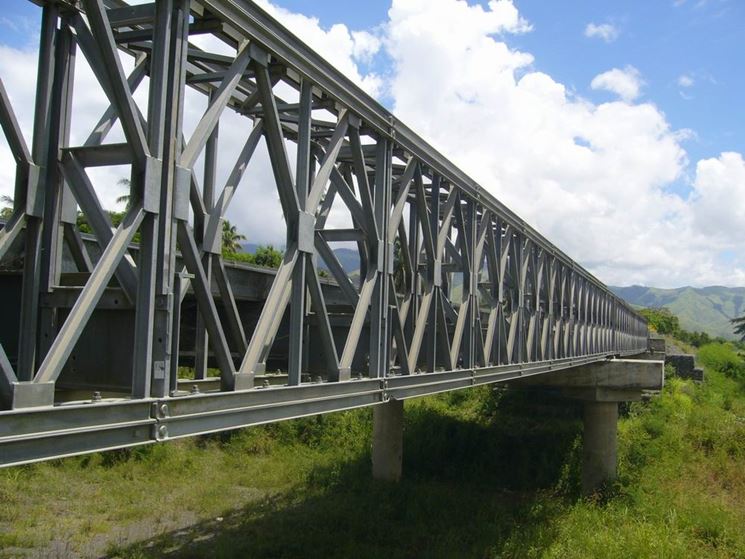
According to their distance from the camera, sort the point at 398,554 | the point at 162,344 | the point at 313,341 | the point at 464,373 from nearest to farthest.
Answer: the point at 162,344 → the point at 313,341 → the point at 464,373 → the point at 398,554

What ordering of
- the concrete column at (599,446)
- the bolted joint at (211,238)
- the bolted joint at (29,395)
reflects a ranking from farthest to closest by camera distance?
the concrete column at (599,446), the bolted joint at (211,238), the bolted joint at (29,395)

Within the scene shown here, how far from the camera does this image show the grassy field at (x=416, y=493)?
61.5 feet

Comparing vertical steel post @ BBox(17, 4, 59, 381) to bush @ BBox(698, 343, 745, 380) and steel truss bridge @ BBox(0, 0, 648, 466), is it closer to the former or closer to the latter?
steel truss bridge @ BBox(0, 0, 648, 466)

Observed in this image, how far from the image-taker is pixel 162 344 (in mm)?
5914

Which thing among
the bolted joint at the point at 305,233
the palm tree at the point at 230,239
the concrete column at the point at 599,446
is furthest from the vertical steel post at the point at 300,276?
the palm tree at the point at 230,239

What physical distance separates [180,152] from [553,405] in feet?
102

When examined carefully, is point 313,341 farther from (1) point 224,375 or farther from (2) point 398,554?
(2) point 398,554

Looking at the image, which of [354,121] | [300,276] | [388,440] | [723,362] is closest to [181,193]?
[300,276]

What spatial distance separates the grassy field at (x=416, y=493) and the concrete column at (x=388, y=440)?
0.59m

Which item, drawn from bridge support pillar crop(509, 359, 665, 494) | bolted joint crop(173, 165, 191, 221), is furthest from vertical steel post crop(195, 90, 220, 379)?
bridge support pillar crop(509, 359, 665, 494)

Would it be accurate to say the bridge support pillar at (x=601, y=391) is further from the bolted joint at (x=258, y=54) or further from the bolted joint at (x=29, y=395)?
the bolted joint at (x=29, y=395)

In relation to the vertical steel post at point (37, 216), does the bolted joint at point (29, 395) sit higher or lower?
lower

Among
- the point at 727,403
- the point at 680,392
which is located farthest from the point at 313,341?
the point at 727,403

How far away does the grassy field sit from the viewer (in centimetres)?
1873
